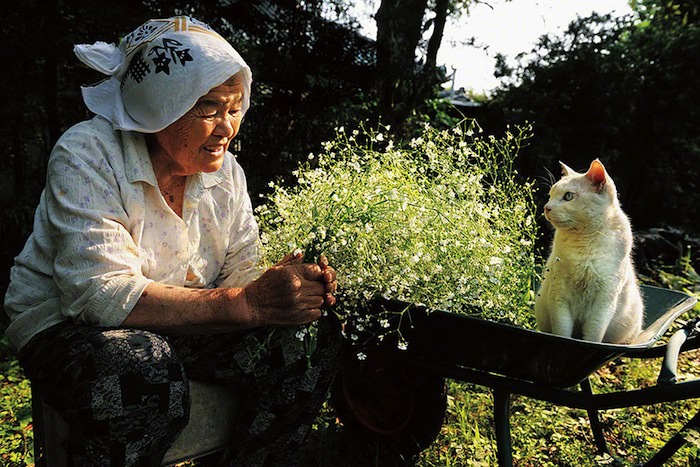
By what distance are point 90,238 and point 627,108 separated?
773 cm

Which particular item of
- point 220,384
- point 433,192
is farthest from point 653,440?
point 220,384

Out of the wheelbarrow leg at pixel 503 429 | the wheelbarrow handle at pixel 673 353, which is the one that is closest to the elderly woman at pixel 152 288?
the wheelbarrow leg at pixel 503 429

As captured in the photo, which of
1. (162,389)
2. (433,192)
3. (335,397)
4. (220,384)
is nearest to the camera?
(162,389)

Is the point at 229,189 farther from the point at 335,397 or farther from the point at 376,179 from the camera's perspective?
the point at 335,397

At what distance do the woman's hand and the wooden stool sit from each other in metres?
0.36

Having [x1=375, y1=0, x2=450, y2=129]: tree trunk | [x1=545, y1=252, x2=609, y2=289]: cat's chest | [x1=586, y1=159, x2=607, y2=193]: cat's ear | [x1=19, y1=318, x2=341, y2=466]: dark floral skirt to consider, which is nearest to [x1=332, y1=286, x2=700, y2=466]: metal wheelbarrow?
[x1=545, y1=252, x2=609, y2=289]: cat's chest

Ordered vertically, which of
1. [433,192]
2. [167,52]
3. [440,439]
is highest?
[167,52]

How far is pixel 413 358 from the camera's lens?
1896 millimetres

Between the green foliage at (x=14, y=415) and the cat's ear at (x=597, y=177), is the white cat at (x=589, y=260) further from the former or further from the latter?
the green foliage at (x=14, y=415)

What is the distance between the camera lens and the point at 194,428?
1763 mm

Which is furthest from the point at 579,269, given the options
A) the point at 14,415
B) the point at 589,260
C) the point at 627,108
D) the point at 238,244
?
the point at 627,108

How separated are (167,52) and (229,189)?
0.58m

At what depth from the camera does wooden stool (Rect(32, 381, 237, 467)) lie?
5.52 ft

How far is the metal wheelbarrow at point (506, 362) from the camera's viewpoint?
1.55 metres
